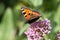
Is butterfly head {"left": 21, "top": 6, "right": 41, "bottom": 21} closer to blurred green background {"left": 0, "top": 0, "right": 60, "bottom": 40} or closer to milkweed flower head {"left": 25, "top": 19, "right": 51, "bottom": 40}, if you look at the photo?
milkweed flower head {"left": 25, "top": 19, "right": 51, "bottom": 40}

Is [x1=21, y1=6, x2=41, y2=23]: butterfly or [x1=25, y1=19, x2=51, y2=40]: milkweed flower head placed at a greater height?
[x1=21, y1=6, x2=41, y2=23]: butterfly

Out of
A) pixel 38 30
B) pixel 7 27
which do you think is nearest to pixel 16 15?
pixel 7 27

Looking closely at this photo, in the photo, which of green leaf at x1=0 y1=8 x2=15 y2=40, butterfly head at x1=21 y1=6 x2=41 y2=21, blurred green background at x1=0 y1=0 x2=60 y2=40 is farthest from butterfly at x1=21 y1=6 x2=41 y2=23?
green leaf at x1=0 y1=8 x2=15 y2=40

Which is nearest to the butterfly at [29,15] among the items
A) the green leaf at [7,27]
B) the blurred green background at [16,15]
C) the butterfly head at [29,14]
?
the butterfly head at [29,14]

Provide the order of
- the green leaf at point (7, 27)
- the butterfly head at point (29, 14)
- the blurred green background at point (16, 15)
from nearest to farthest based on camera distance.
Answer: the butterfly head at point (29, 14) < the blurred green background at point (16, 15) < the green leaf at point (7, 27)

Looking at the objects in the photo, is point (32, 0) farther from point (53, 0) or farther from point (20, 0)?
point (20, 0)

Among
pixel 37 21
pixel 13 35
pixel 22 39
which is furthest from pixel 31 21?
pixel 13 35

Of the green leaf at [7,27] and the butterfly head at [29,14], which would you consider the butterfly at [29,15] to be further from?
the green leaf at [7,27]

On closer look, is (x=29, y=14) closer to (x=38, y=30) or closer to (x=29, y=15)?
(x=29, y=15)
